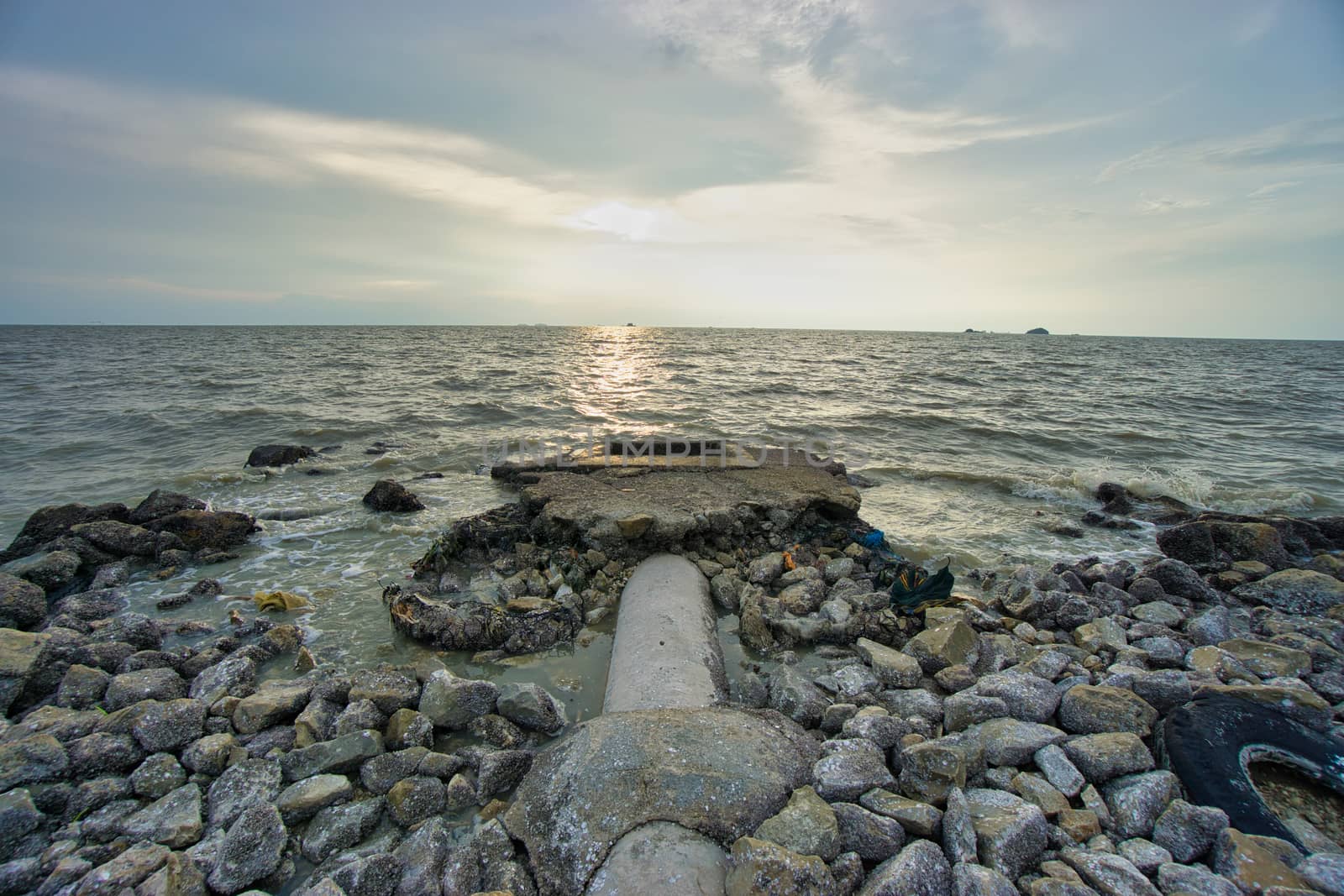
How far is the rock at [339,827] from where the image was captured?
2.97m

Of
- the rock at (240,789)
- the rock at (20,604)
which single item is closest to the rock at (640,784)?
the rock at (240,789)

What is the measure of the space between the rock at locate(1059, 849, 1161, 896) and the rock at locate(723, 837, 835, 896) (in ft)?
3.93

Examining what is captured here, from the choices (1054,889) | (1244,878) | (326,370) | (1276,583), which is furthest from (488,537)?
(326,370)

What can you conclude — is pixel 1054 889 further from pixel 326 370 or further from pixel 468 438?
pixel 326 370

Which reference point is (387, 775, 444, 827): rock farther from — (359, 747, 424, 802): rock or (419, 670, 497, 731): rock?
(419, 670, 497, 731): rock

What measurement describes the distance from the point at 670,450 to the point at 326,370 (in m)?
26.0

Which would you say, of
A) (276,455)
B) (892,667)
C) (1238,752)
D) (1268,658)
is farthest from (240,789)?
Answer: (276,455)

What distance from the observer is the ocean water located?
7613 mm

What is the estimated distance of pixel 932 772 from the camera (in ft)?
10.0

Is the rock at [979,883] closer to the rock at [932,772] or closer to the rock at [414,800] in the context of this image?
the rock at [932,772]

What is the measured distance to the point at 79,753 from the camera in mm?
3400

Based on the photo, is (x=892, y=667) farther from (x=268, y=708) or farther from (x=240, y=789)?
(x=268, y=708)

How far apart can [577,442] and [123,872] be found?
11.0 metres

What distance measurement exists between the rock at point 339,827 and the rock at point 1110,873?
366 cm
